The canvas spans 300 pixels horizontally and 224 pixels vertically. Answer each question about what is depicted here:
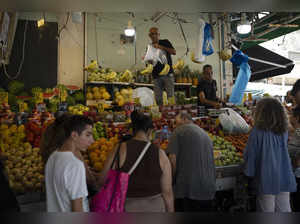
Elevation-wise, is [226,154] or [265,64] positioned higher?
[265,64]

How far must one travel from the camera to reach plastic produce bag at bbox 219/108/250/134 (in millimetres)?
3131

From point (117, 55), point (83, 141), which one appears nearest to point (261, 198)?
point (83, 141)

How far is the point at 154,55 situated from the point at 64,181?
8.14ft

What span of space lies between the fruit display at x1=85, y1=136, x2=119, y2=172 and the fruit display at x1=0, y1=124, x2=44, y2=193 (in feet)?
1.28

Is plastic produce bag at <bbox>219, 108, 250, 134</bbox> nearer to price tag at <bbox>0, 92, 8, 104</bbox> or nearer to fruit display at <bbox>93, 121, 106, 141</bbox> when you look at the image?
fruit display at <bbox>93, 121, 106, 141</bbox>

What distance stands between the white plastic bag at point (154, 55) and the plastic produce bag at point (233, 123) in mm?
1121

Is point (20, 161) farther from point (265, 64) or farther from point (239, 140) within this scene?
point (265, 64)

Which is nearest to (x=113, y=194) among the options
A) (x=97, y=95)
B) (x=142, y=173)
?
(x=142, y=173)

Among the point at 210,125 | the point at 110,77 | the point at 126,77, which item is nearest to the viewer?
the point at 210,125

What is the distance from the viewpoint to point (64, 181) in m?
1.45

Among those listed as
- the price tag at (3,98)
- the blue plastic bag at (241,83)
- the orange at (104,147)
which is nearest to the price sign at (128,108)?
the orange at (104,147)

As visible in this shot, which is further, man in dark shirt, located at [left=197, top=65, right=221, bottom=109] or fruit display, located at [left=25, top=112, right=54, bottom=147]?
man in dark shirt, located at [left=197, top=65, right=221, bottom=109]

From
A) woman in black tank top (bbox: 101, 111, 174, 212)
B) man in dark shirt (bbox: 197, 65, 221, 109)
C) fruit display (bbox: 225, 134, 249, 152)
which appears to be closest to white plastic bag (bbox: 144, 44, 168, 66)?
man in dark shirt (bbox: 197, 65, 221, 109)

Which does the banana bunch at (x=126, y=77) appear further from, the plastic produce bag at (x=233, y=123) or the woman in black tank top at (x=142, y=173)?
the woman in black tank top at (x=142, y=173)
